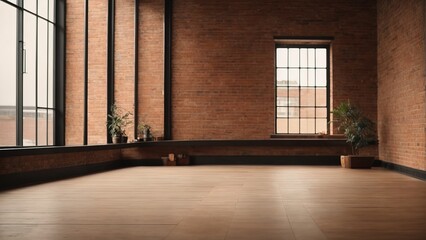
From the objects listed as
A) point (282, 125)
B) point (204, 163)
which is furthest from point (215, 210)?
point (282, 125)

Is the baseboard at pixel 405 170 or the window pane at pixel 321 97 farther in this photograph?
the window pane at pixel 321 97

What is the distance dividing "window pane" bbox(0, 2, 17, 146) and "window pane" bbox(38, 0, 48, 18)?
18.9 inches

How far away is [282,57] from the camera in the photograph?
11.3m

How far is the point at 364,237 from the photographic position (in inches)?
129

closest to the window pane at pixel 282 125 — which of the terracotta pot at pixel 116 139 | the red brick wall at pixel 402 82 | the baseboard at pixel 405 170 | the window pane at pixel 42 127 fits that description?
the red brick wall at pixel 402 82

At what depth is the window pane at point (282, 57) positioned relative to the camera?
11.3 m

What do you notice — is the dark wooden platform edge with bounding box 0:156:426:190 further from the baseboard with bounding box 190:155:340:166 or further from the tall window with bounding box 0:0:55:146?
the tall window with bounding box 0:0:55:146

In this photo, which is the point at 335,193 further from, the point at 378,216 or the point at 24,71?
the point at 24,71

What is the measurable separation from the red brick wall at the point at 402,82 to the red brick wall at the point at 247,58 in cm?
48

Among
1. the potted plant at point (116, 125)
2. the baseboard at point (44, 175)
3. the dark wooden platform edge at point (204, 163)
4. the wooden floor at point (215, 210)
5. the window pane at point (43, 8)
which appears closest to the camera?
the wooden floor at point (215, 210)

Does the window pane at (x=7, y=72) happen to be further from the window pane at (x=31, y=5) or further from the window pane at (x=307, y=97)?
the window pane at (x=307, y=97)

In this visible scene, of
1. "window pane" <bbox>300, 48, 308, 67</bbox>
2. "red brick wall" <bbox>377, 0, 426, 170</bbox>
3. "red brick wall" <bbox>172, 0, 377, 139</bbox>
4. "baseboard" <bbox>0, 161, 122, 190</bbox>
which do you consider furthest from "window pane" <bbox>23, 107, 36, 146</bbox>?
"red brick wall" <bbox>377, 0, 426, 170</bbox>

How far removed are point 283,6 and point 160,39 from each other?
301cm

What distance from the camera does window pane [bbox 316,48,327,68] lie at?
37.0 feet
